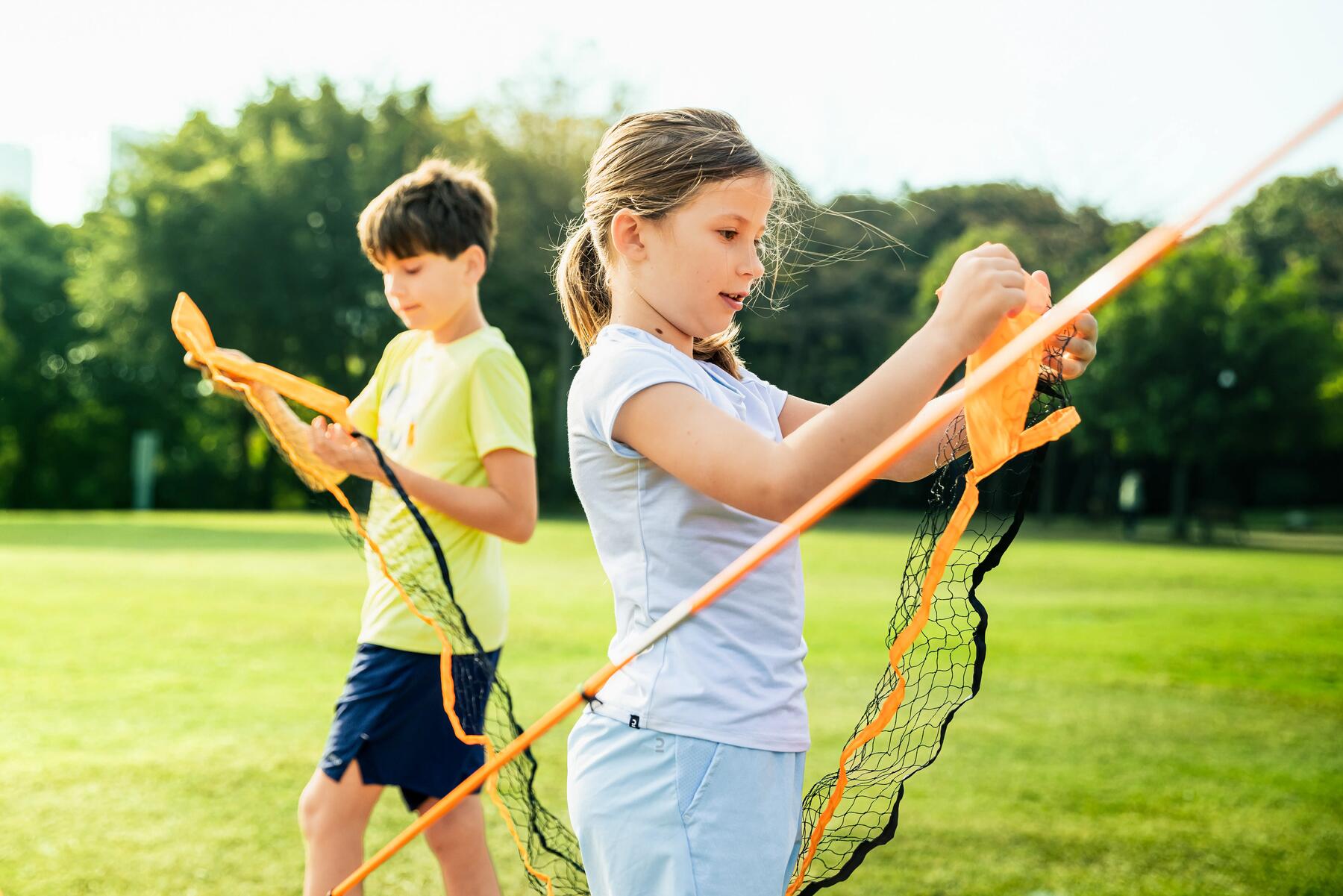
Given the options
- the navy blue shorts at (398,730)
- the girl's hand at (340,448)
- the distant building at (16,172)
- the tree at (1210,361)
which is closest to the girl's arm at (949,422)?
the girl's hand at (340,448)

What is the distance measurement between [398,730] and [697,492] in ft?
4.56

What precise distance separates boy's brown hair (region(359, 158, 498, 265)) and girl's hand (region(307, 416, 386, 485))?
0.61m

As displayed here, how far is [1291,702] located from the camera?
754cm

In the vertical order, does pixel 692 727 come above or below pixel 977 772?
above

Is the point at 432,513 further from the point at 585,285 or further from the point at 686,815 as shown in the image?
the point at 686,815

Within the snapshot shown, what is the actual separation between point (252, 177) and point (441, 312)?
35.4 meters

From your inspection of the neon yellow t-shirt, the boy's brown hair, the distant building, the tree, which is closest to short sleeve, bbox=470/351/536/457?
the neon yellow t-shirt

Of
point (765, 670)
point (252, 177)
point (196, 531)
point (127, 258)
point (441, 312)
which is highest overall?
point (252, 177)

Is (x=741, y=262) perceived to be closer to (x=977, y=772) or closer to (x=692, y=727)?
(x=692, y=727)

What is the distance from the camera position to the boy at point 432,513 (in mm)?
2656

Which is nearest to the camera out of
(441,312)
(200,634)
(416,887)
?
(441,312)

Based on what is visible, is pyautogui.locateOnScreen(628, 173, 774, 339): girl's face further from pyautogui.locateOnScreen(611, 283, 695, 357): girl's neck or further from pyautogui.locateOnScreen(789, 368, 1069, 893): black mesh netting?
pyautogui.locateOnScreen(789, 368, 1069, 893): black mesh netting

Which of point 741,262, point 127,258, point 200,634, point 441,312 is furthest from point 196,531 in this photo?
point 741,262

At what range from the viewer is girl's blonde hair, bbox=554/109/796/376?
5.53ft
